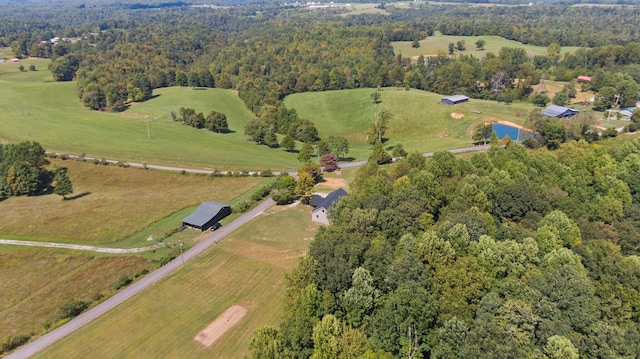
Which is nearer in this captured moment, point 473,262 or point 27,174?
point 473,262

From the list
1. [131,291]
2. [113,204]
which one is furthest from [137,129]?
[131,291]

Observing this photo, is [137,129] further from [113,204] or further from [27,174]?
[113,204]

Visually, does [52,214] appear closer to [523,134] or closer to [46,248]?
[46,248]

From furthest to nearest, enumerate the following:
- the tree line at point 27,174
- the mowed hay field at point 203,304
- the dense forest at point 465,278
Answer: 1. the tree line at point 27,174
2. the mowed hay field at point 203,304
3. the dense forest at point 465,278

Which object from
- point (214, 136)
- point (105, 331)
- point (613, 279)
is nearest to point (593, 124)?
point (613, 279)

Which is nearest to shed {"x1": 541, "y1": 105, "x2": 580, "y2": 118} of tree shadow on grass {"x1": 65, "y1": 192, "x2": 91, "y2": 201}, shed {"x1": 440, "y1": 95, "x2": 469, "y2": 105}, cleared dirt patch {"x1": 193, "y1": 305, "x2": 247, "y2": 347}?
shed {"x1": 440, "y1": 95, "x2": 469, "y2": 105}

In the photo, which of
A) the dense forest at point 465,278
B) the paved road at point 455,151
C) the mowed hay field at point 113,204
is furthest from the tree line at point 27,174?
the dense forest at point 465,278

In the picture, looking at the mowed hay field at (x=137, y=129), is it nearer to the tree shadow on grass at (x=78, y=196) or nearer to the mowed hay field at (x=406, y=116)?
the tree shadow on grass at (x=78, y=196)
